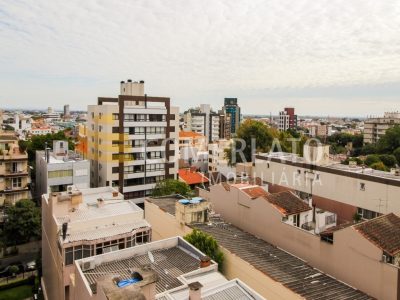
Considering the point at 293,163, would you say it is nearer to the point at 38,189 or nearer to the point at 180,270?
the point at 180,270

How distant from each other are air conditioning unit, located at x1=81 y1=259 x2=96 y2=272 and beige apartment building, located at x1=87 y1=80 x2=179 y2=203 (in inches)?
994

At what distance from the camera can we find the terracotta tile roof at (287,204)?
18.5m

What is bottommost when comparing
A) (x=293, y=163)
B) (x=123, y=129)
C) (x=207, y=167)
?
(x=207, y=167)

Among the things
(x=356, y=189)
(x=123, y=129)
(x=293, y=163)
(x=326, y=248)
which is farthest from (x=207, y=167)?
(x=326, y=248)

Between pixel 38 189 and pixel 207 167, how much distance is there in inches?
1273

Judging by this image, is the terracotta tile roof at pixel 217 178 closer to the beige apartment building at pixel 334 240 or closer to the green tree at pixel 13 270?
the beige apartment building at pixel 334 240

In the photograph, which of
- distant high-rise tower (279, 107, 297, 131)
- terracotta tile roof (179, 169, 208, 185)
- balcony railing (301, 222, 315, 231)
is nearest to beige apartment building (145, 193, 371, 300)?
balcony railing (301, 222, 315, 231)

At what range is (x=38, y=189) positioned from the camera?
37281 mm

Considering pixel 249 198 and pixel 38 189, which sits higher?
pixel 249 198

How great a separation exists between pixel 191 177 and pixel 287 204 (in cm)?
3142

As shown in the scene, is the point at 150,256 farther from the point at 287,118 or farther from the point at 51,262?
the point at 287,118

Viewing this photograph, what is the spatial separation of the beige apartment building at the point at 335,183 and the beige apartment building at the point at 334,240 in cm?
351

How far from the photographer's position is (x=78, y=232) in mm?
17062

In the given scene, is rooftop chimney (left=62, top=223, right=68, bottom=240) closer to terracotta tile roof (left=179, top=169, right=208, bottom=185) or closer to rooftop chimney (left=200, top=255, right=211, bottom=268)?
rooftop chimney (left=200, top=255, right=211, bottom=268)
